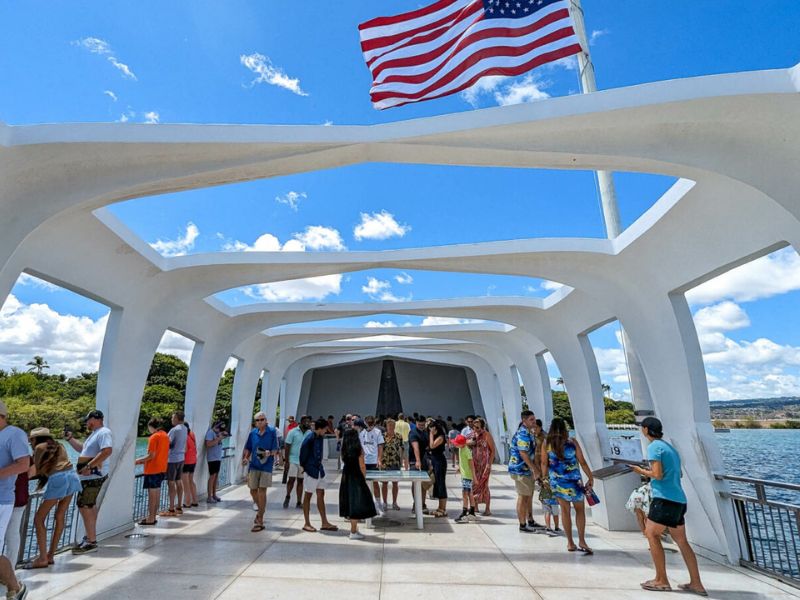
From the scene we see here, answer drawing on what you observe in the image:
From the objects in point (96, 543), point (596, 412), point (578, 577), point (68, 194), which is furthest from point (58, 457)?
point (596, 412)

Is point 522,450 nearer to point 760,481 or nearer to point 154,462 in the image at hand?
point 760,481

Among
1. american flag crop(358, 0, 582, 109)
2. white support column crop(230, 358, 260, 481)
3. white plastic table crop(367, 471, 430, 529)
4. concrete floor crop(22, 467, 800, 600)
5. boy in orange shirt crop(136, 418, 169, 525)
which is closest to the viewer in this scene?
concrete floor crop(22, 467, 800, 600)

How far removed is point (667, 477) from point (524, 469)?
262 cm

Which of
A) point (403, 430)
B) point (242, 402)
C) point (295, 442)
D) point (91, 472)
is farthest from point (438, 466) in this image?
point (242, 402)

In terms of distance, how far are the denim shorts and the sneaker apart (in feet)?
2.86

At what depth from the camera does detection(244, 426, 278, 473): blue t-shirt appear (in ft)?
22.7

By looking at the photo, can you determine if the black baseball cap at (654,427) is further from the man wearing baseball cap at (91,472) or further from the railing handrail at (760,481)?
the man wearing baseball cap at (91,472)

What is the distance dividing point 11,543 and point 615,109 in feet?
22.2

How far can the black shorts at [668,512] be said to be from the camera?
446 cm

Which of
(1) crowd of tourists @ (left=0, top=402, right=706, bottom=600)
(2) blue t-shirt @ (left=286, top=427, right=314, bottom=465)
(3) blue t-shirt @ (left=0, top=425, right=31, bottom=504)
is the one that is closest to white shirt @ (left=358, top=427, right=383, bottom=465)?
(1) crowd of tourists @ (left=0, top=402, right=706, bottom=600)

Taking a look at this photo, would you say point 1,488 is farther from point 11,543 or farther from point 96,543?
point 96,543

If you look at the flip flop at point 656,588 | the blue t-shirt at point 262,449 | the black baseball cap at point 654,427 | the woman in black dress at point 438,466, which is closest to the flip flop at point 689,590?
→ the flip flop at point 656,588

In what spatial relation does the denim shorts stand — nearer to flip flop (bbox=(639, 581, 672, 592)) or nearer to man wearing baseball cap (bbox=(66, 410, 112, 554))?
man wearing baseball cap (bbox=(66, 410, 112, 554))

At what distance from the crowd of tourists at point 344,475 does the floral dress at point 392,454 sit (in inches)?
0.7
